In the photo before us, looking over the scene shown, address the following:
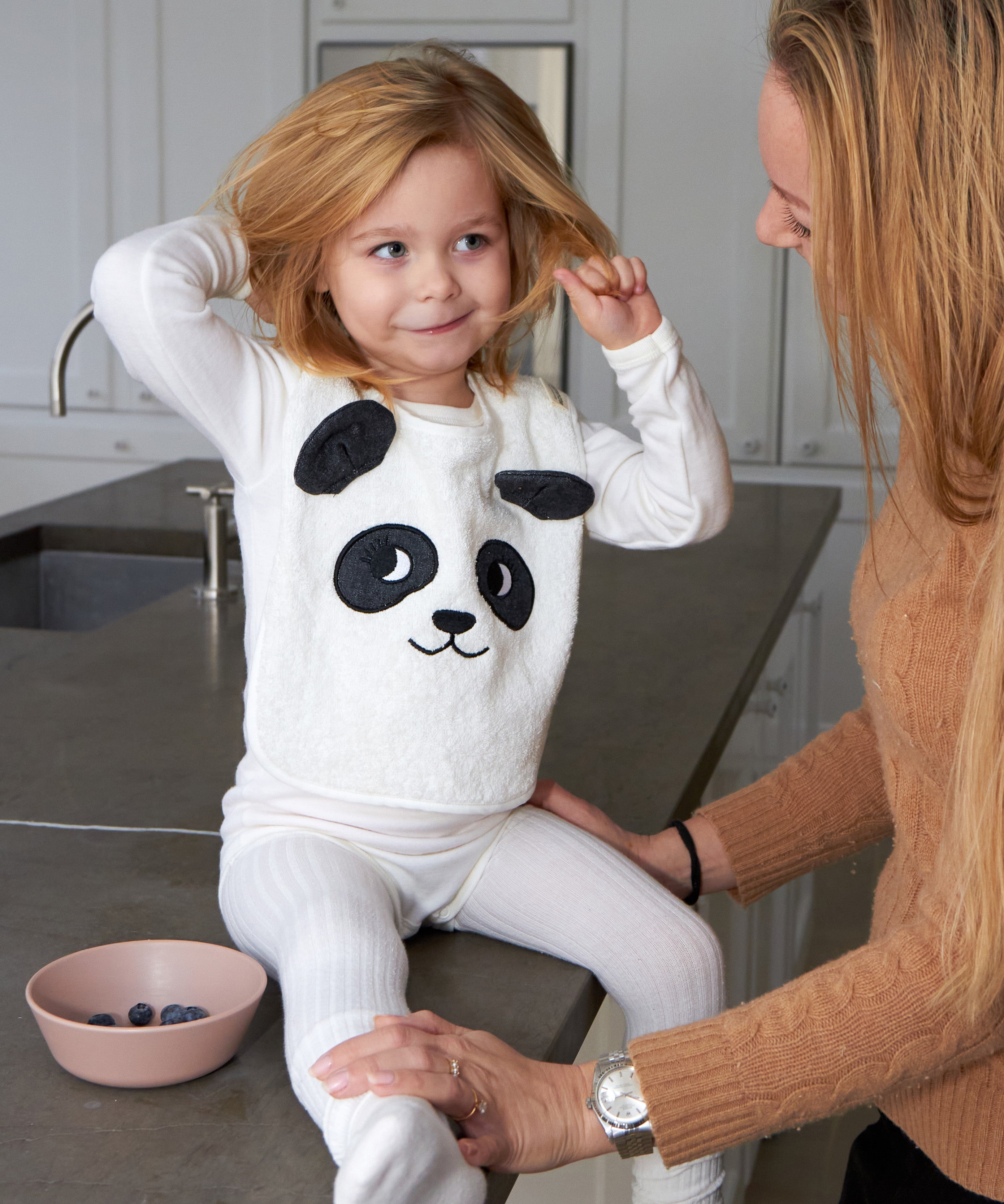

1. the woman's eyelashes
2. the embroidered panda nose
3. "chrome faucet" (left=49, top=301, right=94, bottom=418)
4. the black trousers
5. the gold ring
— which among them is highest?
the woman's eyelashes

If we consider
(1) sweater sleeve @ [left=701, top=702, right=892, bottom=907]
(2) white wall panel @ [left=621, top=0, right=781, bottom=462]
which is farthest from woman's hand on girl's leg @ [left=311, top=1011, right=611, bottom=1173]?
(2) white wall panel @ [left=621, top=0, right=781, bottom=462]

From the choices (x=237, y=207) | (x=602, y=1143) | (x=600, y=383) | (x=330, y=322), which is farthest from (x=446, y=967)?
(x=600, y=383)

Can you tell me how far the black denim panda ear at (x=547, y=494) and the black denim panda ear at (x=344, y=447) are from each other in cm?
11

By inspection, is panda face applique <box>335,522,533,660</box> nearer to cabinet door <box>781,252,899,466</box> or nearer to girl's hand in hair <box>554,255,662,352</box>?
girl's hand in hair <box>554,255,662,352</box>

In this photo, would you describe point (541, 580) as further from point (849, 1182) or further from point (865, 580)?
point (849, 1182)

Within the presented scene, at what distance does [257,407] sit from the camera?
1011 millimetres

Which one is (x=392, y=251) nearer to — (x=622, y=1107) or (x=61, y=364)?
(x=622, y=1107)

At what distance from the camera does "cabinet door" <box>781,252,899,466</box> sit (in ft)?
12.0

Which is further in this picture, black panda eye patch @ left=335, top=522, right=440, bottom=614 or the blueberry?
black panda eye patch @ left=335, top=522, right=440, bottom=614

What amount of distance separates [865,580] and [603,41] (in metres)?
3.02

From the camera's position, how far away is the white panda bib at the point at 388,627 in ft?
3.26

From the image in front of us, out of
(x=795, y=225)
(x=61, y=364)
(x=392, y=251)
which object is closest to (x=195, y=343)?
(x=392, y=251)

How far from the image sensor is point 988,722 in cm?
81

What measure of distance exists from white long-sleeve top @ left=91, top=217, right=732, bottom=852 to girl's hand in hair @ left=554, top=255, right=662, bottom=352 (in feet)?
0.04
